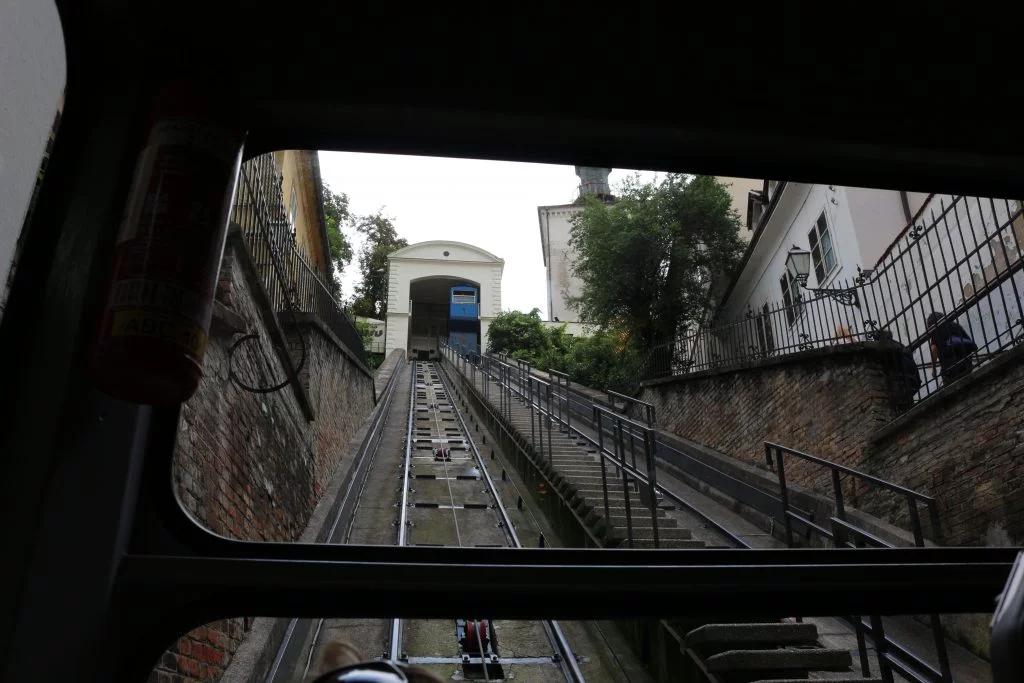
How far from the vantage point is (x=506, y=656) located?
5.07m

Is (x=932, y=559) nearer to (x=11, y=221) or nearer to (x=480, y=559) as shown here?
(x=480, y=559)

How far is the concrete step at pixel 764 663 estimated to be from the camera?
4.06 m

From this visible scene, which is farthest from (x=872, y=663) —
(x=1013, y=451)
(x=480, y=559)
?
(x=480, y=559)

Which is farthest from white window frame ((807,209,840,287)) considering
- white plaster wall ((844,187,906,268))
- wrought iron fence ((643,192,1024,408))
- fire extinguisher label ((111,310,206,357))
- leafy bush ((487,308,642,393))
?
fire extinguisher label ((111,310,206,357))

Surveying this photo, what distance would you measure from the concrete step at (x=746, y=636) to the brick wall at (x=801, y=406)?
11.5 feet

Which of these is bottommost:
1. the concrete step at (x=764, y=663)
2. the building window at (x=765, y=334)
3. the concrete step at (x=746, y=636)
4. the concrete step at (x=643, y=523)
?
the concrete step at (x=764, y=663)

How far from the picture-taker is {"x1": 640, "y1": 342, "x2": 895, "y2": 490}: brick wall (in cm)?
747

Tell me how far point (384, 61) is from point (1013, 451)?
18.0 ft

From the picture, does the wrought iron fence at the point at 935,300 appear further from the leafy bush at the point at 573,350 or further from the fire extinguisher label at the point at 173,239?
the fire extinguisher label at the point at 173,239

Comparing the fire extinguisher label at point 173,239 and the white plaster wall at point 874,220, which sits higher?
the white plaster wall at point 874,220

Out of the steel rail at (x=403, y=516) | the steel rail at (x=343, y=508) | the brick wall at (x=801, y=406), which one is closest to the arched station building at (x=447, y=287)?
the steel rail at (x=343, y=508)

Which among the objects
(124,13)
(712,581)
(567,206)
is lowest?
(712,581)

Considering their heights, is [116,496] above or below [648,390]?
below

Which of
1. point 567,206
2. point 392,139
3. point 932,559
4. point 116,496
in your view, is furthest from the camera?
point 567,206
